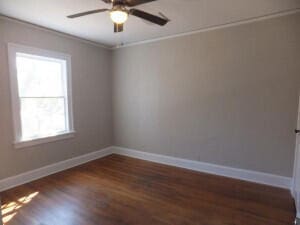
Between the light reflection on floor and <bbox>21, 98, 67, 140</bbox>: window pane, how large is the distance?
0.95 metres

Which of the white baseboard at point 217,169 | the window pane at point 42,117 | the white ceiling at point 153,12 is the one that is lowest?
the white baseboard at point 217,169

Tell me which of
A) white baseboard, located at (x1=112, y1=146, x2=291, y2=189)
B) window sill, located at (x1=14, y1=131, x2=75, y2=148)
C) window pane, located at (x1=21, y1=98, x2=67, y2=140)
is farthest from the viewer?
window pane, located at (x1=21, y1=98, x2=67, y2=140)

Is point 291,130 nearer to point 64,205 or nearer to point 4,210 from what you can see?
point 64,205

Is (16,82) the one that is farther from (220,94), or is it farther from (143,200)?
(220,94)

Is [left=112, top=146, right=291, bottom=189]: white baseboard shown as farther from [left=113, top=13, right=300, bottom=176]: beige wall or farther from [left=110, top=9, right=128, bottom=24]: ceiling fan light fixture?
[left=110, top=9, right=128, bottom=24]: ceiling fan light fixture

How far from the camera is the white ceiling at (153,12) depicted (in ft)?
8.19

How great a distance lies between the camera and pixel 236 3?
2.53 m

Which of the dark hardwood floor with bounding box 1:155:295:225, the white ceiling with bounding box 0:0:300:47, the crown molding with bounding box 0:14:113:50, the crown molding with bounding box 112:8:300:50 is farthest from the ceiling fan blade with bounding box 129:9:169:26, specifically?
the dark hardwood floor with bounding box 1:155:295:225

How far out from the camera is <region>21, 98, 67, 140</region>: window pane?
128 inches

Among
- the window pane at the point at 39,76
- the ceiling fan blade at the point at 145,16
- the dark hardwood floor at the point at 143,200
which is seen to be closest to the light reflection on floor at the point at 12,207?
the dark hardwood floor at the point at 143,200

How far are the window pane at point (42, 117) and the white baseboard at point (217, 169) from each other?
1.61 m

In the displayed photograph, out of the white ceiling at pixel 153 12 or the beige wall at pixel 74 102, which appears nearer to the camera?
the white ceiling at pixel 153 12

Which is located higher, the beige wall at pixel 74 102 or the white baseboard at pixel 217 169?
the beige wall at pixel 74 102

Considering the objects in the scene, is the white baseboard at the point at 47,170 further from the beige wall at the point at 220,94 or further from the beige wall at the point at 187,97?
the beige wall at the point at 220,94
